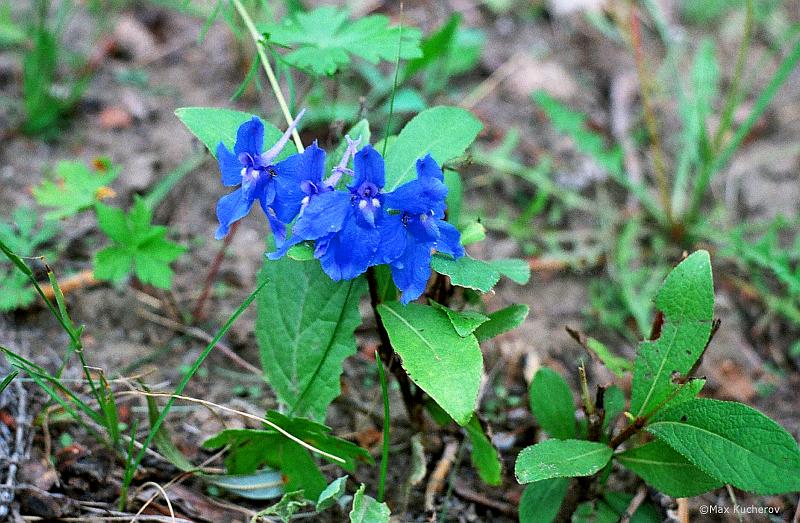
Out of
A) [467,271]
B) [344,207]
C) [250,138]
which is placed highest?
[250,138]

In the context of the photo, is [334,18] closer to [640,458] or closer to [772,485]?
[640,458]

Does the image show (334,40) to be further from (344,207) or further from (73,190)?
(73,190)

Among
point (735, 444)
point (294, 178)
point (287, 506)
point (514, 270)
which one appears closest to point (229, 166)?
point (294, 178)

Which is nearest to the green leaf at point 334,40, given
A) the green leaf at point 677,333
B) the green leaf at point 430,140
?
the green leaf at point 430,140

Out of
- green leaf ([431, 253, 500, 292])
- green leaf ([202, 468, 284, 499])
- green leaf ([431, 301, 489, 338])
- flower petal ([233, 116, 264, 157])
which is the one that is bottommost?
green leaf ([202, 468, 284, 499])

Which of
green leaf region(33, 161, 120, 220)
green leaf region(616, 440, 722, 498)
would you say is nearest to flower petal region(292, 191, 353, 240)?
green leaf region(616, 440, 722, 498)

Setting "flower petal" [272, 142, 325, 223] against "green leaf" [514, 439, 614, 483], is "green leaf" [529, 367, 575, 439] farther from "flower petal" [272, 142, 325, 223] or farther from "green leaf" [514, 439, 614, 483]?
"flower petal" [272, 142, 325, 223]

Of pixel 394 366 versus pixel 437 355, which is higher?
pixel 437 355
